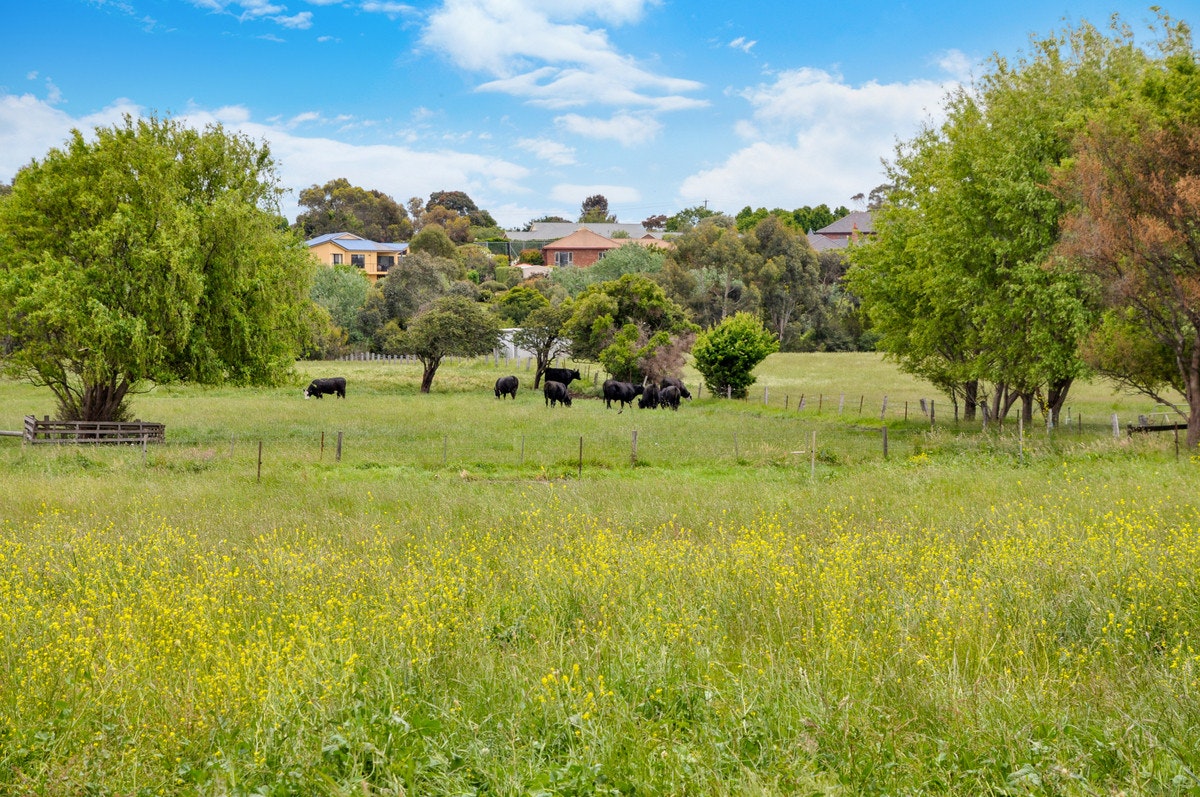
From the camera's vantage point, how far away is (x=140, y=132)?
25672 mm

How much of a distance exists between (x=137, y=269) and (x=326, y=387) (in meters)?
19.8

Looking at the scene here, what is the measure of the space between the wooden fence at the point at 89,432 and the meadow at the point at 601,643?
869 centimetres

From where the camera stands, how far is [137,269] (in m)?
24.0

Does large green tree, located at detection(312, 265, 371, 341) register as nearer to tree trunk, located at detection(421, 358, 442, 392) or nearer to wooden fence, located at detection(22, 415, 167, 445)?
tree trunk, located at detection(421, 358, 442, 392)

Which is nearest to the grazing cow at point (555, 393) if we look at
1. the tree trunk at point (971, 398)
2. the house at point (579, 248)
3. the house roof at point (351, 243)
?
the tree trunk at point (971, 398)

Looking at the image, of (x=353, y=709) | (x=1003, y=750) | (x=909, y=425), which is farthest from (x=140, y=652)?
(x=909, y=425)

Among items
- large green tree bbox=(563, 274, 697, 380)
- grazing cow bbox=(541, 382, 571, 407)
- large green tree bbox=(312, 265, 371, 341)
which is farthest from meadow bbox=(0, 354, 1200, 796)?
large green tree bbox=(312, 265, 371, 341)

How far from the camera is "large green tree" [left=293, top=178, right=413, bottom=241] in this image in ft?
422

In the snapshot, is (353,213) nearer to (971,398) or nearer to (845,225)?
(845,225)

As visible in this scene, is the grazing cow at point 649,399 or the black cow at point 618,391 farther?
the grazing cow at point 649,399

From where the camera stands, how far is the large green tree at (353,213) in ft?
422

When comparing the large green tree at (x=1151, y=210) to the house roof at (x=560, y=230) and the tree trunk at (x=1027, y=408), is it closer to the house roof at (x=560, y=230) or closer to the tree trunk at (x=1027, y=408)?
the tree trunk at (x=1027, y=408)

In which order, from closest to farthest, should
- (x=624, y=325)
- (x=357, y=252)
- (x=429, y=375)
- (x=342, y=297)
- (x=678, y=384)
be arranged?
(x=678, y=384), (x=429, y=375), (x=624, y=325), (x=342, y=297), (x=357, y=252)

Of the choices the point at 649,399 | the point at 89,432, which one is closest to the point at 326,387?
the point at 649,399
